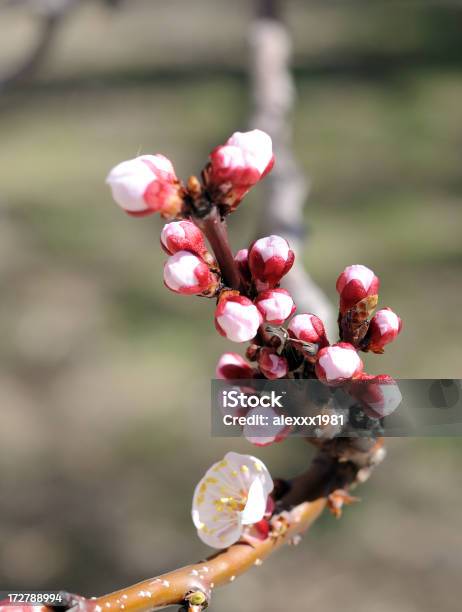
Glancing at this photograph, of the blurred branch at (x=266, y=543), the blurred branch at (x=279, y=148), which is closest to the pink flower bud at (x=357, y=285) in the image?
the blurred branch at (x=266, y=543)

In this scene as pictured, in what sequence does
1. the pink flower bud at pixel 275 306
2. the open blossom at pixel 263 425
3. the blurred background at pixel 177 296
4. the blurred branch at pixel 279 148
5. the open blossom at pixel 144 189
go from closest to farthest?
the open blossom at pixel 144 189 → the pink flower bud at pixel 275 306 → the open blossom at pixel 263 425 → the blurred branch at pixel 279 148 → the blurred background at pixel 177 296

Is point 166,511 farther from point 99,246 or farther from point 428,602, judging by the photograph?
point 99,246

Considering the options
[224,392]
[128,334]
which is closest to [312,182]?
[128,334]

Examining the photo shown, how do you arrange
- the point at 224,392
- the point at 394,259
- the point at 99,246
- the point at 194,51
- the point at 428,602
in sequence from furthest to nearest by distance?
the point at 194,51, the point at 99,246, the point at 394,259, the point at 428,602, the point at 224,392

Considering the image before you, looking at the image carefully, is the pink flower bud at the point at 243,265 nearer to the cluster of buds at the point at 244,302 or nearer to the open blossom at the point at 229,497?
the cluster of buds at the point at 244,302

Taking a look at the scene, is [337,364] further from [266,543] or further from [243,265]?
[266,543]

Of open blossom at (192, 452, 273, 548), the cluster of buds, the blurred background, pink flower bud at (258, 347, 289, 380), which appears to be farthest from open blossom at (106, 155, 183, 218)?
the blurred background
